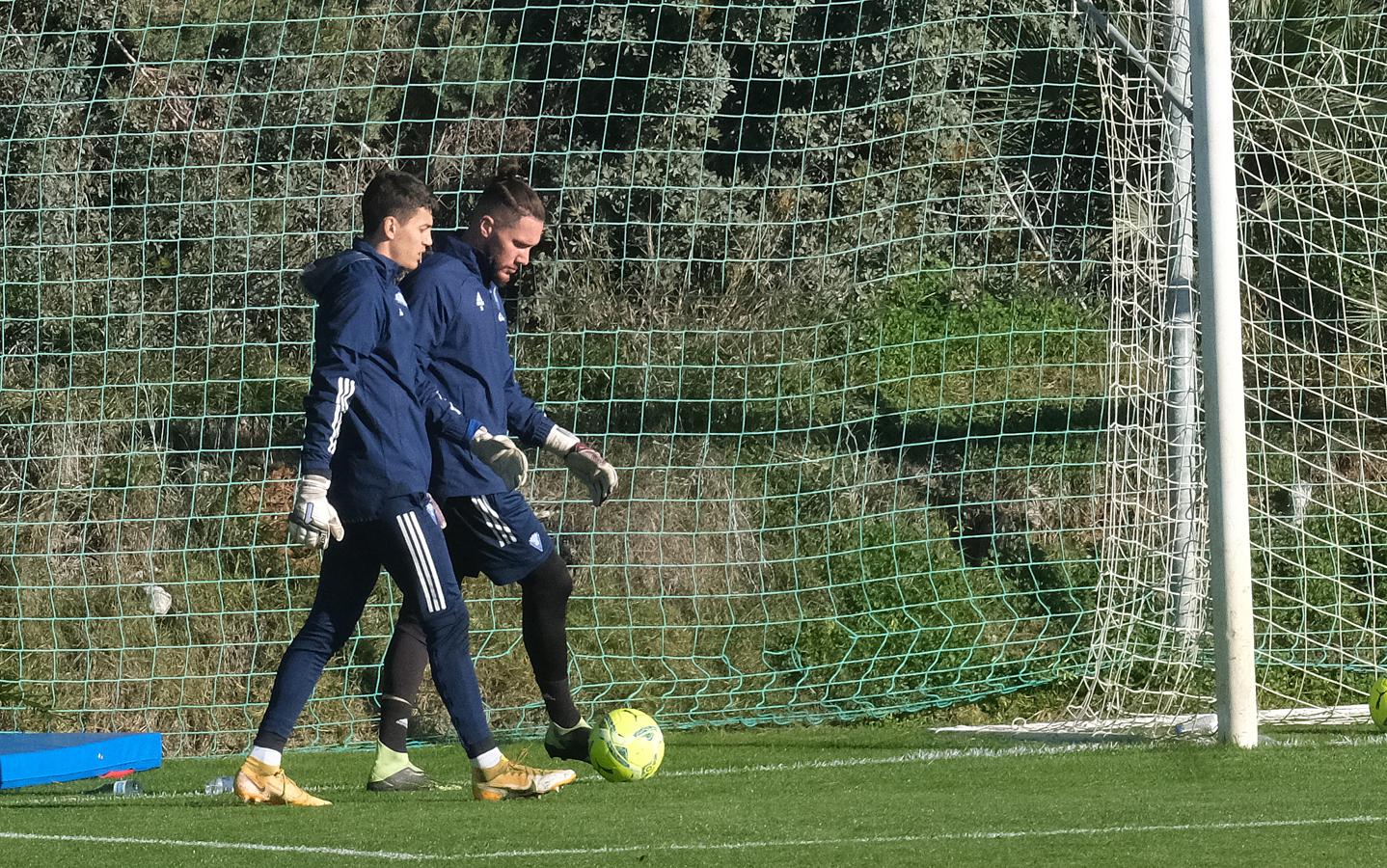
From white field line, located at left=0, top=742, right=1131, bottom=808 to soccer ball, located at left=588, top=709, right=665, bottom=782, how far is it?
273 mm

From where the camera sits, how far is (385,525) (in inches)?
204

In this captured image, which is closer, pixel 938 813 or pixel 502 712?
pixel 938 813

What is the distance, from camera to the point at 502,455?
18.1 ft

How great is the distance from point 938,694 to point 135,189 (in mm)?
6492

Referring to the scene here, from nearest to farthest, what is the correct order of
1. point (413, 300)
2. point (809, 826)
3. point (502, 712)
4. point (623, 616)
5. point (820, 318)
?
point (809, 826) < point (413, 300) < point (502, 712) < point (623, 616) < point (820, 318)

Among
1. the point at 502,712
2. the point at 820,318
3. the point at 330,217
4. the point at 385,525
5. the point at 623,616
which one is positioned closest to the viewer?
the point at 385,525

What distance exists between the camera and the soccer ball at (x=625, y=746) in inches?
219

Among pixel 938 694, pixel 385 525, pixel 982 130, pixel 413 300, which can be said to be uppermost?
pixel 982 130

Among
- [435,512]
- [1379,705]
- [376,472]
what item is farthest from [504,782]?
[1379,705]

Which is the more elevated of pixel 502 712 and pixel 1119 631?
pixel 1119 631

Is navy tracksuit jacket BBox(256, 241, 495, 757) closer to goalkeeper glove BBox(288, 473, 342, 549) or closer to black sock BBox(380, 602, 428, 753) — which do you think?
goalkeeper glove BBox(288, 473, 342, 549)

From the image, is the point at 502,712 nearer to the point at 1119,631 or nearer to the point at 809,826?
the point at 1119,631


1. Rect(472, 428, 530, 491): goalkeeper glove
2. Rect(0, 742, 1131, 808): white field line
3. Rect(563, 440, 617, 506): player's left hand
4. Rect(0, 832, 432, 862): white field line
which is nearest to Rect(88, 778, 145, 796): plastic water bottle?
Rect(0, 742, 1131, 808): white field line

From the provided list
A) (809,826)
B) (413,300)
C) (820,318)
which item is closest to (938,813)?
(809,826)
